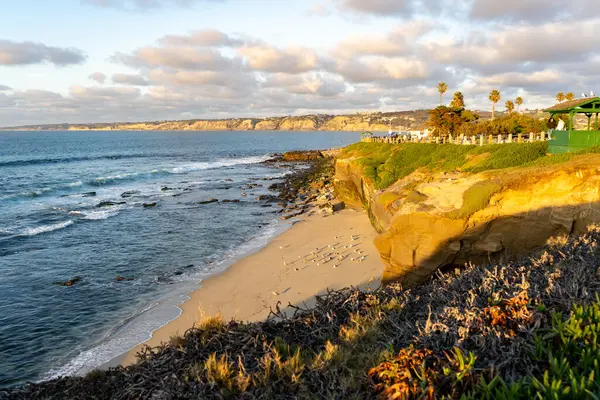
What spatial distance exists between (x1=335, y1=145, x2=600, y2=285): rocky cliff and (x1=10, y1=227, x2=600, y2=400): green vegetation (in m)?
4.96

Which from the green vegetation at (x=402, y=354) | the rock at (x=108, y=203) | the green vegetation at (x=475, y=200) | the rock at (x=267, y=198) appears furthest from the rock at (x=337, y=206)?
the green vegetation at (x=402, y=354)

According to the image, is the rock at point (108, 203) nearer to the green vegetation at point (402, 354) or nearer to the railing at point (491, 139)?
the railing at point (491, 139)

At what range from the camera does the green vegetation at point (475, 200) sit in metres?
12.8

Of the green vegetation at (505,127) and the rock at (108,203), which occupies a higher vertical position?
the green vegetation at (505,127)

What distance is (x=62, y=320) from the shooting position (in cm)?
1436

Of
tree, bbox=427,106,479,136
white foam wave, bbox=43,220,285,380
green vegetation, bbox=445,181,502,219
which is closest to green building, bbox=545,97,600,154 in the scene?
green vegetation, bbox=445,181,502,219

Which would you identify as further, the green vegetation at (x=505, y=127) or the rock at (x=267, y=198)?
the green vegetation at (x=505, y=127)

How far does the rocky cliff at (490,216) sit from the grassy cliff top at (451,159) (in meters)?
1.30

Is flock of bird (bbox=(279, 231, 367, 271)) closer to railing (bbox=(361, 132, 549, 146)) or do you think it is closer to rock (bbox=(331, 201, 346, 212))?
rock (bbox=(331, 201, 346, 212))

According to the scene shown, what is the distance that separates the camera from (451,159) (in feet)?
76.1

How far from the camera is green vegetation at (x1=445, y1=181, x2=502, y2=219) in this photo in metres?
12.8

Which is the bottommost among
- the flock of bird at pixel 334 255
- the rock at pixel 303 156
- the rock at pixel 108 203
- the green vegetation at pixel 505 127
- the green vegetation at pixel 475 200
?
the flock of bird at pixel 334 255

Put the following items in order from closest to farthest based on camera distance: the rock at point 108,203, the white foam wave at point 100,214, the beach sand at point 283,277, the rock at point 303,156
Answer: the beach sand at point 283,277 → the white foam wave at point 100,214 → the rock at point 108,203 → the rock at point 303,156

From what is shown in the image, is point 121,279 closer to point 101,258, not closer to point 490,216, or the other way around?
point 101,258
